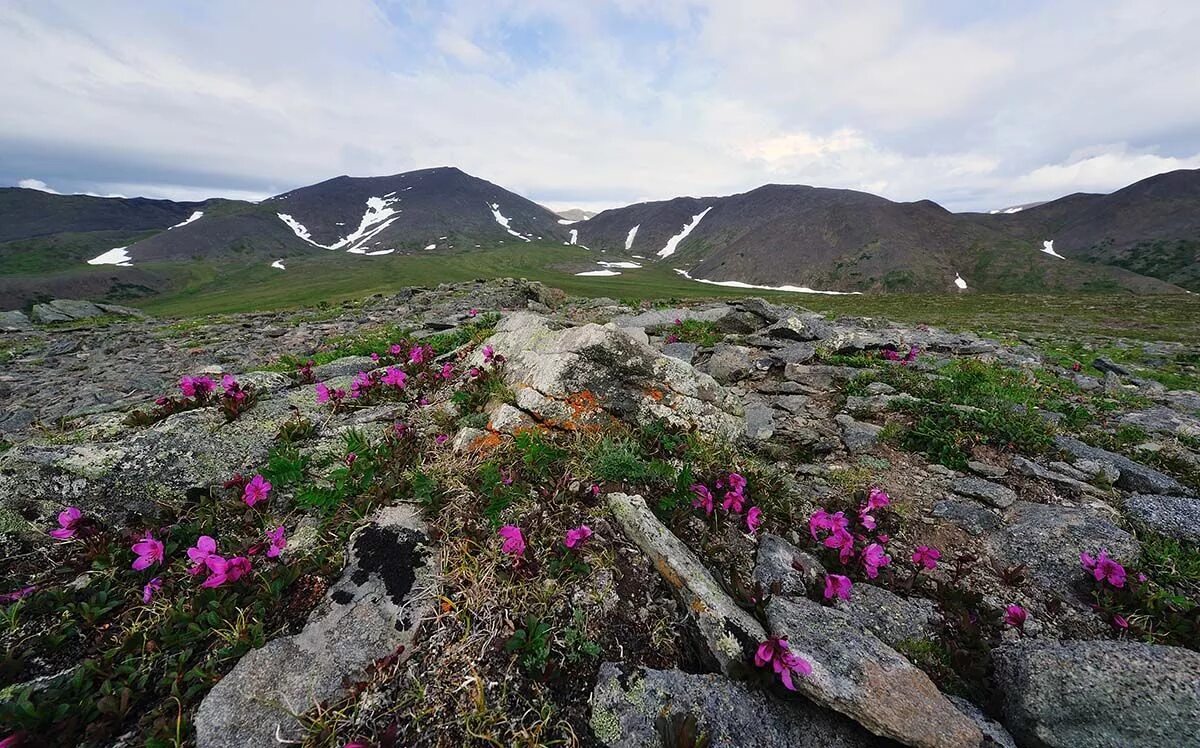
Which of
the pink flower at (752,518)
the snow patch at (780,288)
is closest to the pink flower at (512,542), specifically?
the pink flower at (752,518)

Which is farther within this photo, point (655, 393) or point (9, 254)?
point (9, 254)

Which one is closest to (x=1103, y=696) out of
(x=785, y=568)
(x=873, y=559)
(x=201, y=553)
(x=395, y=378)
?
(x=873, y=559)

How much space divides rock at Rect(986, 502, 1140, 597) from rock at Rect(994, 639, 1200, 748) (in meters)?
1.26

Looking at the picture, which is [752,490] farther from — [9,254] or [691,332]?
[9,254]

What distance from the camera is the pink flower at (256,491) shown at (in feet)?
14.2

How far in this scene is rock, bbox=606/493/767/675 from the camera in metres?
3.42

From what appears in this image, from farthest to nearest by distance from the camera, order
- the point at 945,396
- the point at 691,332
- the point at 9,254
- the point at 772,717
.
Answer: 1. the point at 9,254
2. the point at 691,332
3. the point at 945,396
4. the point at 772,717

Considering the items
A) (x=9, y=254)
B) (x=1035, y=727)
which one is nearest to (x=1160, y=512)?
(x=1035, y=727)

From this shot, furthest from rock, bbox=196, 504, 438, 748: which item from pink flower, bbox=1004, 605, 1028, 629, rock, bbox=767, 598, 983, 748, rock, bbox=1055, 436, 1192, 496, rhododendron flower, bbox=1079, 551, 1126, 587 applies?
rock, bbox=1055, 436, 1192, 496

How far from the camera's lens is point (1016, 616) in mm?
4074

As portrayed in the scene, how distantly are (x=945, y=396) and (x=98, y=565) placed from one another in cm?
1189

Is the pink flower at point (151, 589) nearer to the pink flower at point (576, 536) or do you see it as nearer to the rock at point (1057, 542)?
the pink flower at point (576, 536)

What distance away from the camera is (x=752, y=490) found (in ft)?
17.8

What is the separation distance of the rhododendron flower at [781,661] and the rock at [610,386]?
10.6 ft
